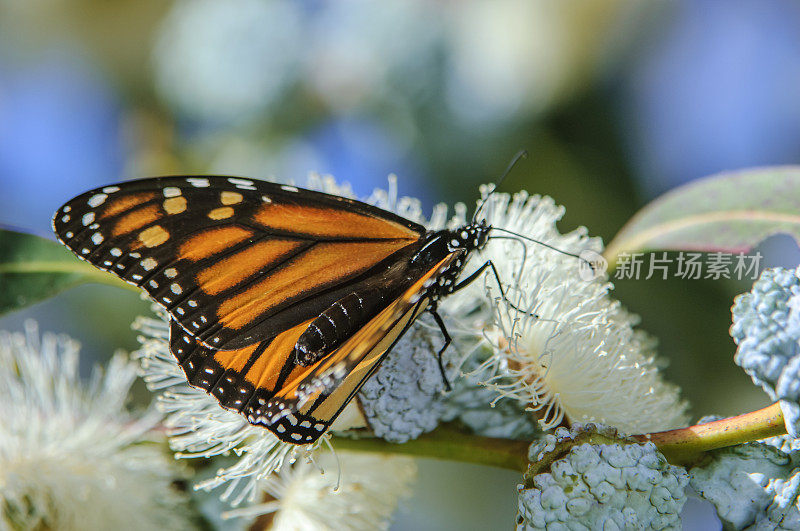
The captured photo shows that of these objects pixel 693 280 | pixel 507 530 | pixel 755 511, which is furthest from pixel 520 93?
pixel 755 511

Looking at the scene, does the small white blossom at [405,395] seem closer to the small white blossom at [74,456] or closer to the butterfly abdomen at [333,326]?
the butterfly abdomen at [333,326]

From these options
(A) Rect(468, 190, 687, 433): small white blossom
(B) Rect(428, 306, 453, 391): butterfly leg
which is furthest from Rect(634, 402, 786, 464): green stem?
(B) Rect(428, 306, 453, 391): butterfly leg

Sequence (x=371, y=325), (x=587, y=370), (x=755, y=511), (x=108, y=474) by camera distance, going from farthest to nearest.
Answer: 1. (x=108, y=474)
2. (x=587, y=370)
3. (x=371, y=325)
4. (x=755, y=511)

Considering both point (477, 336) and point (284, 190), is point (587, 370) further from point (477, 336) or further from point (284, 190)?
point (284, 190)

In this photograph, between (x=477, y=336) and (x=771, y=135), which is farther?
(x=771, y=135)

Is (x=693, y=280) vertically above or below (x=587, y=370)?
below

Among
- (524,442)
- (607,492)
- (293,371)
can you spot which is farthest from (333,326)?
(607,492)
